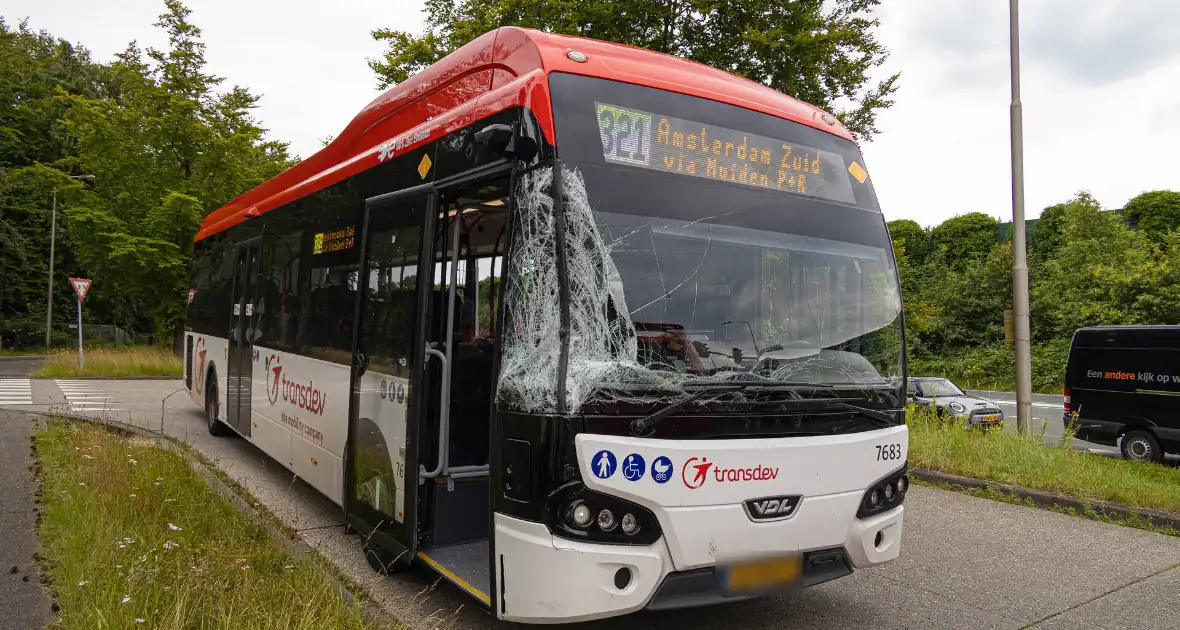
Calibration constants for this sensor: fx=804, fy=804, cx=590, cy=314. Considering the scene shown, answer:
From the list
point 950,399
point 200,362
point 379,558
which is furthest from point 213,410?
point 950,399

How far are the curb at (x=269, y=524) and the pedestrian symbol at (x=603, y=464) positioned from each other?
1397mm

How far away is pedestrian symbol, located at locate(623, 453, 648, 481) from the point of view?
3484 mm

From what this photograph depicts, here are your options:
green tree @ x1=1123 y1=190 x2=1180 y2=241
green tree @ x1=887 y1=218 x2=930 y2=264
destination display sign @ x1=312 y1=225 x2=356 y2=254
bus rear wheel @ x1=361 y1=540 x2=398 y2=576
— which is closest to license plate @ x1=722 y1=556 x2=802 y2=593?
bus rear wheel @ x1=361 y1=540 x2=398 y2=576

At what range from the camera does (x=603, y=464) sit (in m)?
3.46

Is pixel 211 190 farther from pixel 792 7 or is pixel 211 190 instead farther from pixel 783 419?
pixel 783 419

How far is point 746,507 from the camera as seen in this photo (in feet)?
12.3

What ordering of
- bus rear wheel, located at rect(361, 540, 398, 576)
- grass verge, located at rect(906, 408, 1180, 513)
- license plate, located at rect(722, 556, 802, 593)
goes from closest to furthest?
license plate, located at rect(722, 556, 802, 593) → bus rear wheel, located at rect(361, 540, 398, 576) → grass verge, located at rect(906, 408, 1180, 513)

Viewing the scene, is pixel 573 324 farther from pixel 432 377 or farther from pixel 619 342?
pixel 432 377

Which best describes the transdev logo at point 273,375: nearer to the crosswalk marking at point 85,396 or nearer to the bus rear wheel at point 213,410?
the bus rear wheel at point 213,410

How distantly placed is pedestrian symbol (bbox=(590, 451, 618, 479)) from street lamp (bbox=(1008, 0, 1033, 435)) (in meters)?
7.96

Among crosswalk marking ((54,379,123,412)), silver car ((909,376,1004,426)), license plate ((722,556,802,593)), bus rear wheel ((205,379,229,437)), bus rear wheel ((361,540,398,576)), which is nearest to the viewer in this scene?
license plate ((722,556,802,593))

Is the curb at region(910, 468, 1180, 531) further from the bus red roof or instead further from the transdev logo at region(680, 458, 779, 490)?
the transdev logo at region(680, 458, 779, 490)

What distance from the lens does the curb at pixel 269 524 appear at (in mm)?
4133

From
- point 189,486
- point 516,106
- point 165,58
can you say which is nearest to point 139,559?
point 189,486
